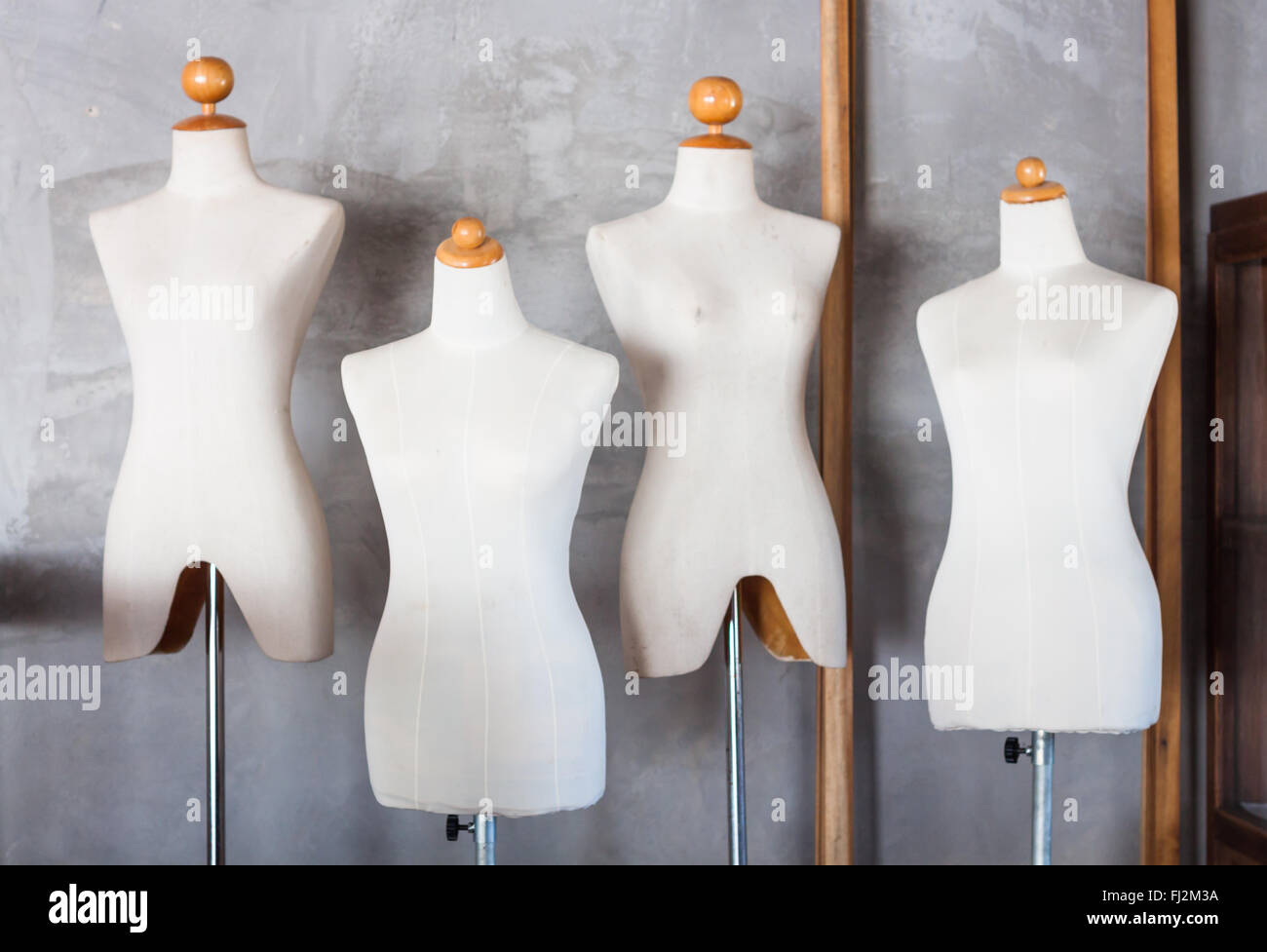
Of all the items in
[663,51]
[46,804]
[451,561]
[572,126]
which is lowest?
[46,804]

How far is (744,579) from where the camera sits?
2318mm

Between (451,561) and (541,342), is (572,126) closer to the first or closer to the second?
(541,342)

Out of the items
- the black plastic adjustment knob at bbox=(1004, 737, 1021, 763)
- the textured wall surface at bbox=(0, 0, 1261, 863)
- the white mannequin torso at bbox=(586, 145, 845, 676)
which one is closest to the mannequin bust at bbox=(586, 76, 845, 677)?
the white mannequin torso at bbox=(586, 145, 845, 676)

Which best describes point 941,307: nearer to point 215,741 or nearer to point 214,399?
point 214,399

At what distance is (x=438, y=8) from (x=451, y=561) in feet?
5.11

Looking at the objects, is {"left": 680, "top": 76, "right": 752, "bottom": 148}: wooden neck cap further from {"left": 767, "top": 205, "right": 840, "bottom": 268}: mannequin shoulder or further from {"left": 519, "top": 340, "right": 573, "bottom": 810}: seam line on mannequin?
{"left": 519, "top": 340, "right": 573, "bottom": 810}: seam line on mannequin

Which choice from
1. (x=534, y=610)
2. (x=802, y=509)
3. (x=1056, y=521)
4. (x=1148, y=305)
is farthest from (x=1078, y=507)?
(x=534, y=610)

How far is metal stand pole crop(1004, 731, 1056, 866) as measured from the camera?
89.0 inches

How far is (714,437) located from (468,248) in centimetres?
55

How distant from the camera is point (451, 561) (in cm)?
190

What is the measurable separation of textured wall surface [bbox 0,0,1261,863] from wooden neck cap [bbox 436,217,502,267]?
0.82 meters
